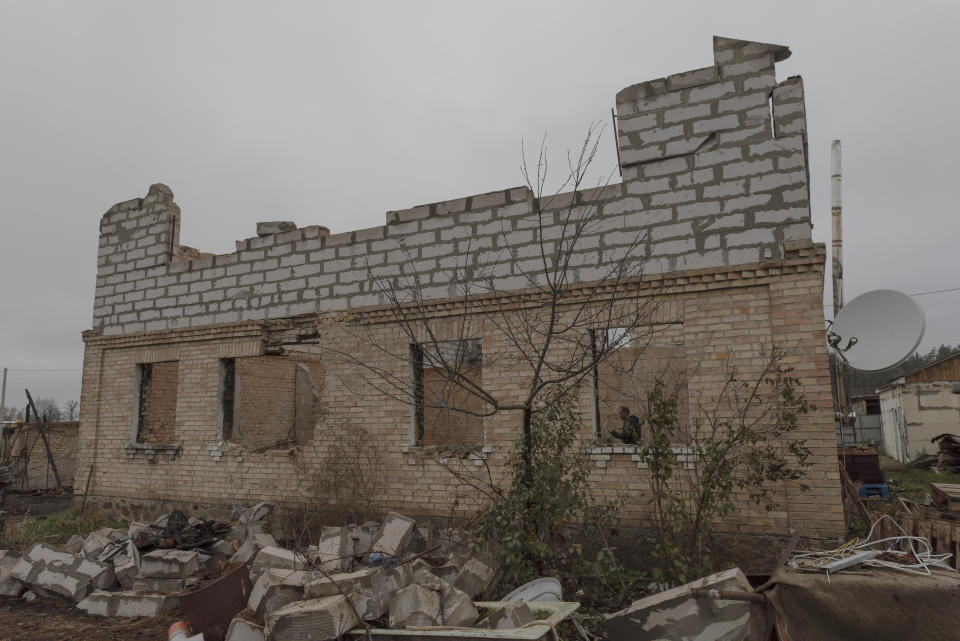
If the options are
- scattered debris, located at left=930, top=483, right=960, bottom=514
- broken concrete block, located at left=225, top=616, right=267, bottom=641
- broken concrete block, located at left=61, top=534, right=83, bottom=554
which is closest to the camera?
broken concrete block, located at left=225, top=616, right=267, bottom=641

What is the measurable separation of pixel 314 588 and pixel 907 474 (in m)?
18.2

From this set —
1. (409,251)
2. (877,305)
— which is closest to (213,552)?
(409,251)

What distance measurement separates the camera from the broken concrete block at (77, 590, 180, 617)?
18.5 feet

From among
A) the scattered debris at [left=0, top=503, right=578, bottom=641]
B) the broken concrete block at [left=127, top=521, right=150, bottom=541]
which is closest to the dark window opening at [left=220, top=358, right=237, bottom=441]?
the scattered debris at [left=0, top=503, right=578, bottom=641]

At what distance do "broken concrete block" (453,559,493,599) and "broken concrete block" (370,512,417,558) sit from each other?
1461 millimetres

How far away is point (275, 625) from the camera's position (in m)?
3.78

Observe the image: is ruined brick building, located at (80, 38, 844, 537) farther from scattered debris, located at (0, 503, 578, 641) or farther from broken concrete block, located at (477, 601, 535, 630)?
broken concrete block, located at (477, 601, 535, 630)

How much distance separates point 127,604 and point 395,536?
2652 millimetres

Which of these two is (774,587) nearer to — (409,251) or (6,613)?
(409,251)

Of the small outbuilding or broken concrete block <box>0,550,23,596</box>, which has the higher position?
the small outbuilding

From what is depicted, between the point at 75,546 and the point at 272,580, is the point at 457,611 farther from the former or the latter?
the point at 75,546

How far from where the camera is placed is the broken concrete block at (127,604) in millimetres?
5652

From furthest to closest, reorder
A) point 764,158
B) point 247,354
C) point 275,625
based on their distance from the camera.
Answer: point 247,354 → point 764,158 → point 275,625

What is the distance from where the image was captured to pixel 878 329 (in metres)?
6.79
